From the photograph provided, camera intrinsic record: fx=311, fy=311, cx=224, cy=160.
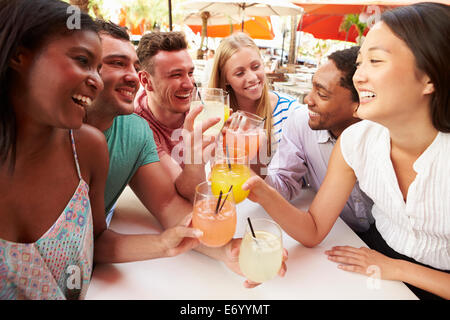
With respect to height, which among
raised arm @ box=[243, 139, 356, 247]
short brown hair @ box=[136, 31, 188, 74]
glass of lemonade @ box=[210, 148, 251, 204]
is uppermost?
short brown hair @ box=[136, 31, 188, 74]

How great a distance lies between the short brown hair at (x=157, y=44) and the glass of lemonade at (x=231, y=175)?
1659mm

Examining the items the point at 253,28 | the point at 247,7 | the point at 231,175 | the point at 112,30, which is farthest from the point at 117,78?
the point at 253,28

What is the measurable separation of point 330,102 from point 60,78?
1.82 m

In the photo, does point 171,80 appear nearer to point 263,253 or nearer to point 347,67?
point 347,67

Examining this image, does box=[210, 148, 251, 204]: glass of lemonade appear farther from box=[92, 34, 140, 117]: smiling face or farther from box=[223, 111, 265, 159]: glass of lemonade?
box=[92, 34, 140, 117]: smiling face

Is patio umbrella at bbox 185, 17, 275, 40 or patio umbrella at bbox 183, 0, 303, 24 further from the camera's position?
patio umbrella at bbox 185, 17, 275, 40

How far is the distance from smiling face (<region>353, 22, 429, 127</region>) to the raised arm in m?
0.36

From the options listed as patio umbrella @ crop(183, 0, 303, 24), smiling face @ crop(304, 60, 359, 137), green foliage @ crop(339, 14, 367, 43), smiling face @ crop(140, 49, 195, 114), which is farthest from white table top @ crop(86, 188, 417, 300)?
green foliage @ crop(339, 14, 367, 43)

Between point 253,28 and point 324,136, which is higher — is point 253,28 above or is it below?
above

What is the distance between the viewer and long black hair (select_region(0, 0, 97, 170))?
0.97m

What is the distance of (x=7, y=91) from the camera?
1044mm

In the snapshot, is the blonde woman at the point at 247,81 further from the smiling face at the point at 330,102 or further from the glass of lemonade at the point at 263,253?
the glass of lemonade at the point at 263,253

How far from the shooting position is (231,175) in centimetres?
158
